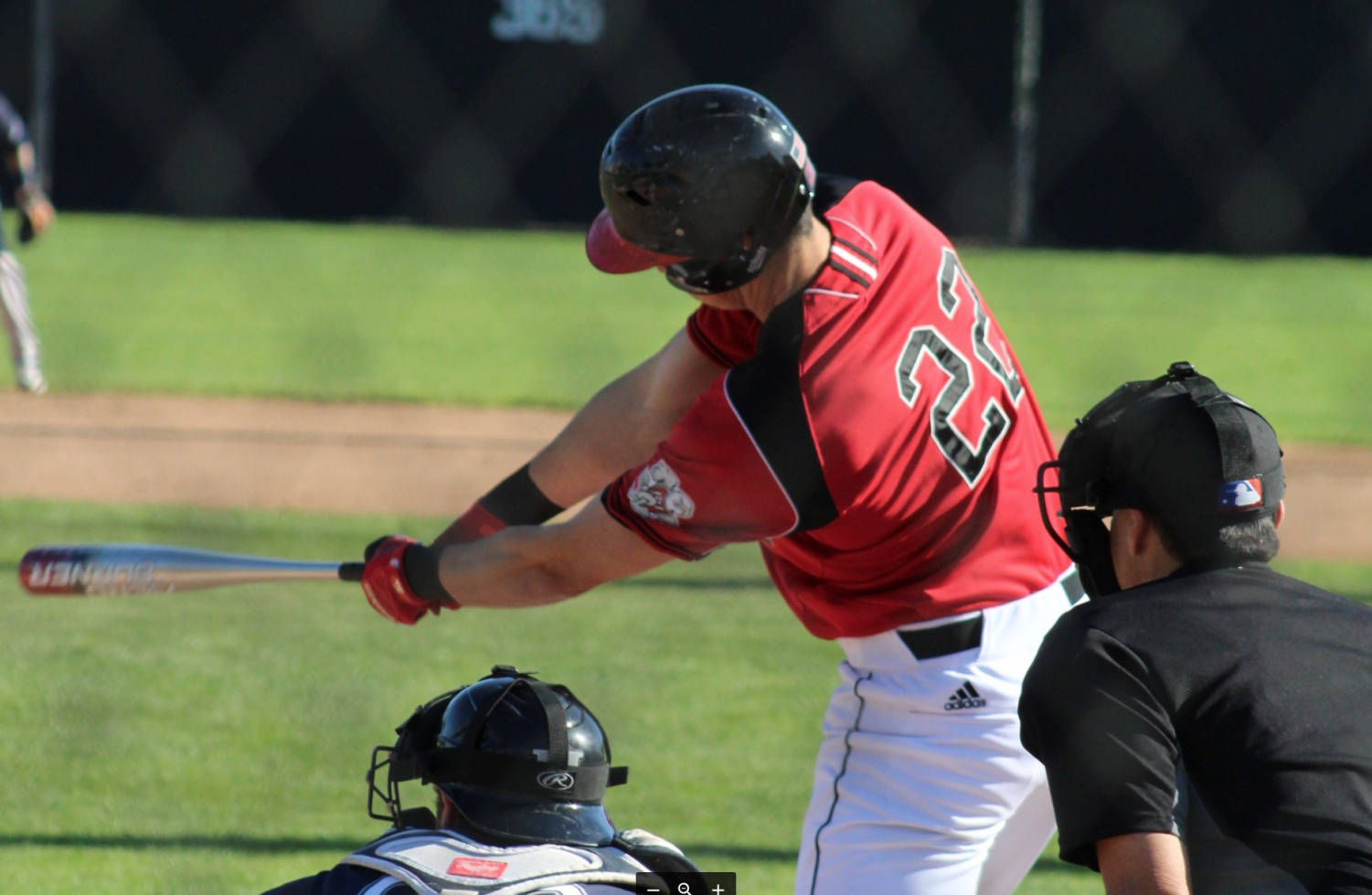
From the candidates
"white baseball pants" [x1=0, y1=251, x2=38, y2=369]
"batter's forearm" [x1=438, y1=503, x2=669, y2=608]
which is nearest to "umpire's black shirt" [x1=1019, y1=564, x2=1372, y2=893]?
"batter's forearm" [x1=438, y1=503, x2=669, y2=608]

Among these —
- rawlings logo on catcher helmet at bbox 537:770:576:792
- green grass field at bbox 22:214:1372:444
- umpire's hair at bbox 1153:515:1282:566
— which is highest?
umpire's hair at bbox 1153:515:1282:566

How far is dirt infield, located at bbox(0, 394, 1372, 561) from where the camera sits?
6922 millimetres

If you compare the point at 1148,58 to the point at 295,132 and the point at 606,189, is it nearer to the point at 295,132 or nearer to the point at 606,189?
the point at 295,132

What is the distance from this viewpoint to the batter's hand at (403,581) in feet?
7.74

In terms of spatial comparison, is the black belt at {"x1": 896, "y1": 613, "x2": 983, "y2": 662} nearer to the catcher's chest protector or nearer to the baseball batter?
the baseball batter

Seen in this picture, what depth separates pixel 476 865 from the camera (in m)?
1.68

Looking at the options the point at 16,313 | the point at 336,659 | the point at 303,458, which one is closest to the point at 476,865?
the point at 336,659

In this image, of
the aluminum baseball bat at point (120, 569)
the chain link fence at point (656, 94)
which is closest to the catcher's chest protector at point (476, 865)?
the aluminum baseball bat at point (120, 569)

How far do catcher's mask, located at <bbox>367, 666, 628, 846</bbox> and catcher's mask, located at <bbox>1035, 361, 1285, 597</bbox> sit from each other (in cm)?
68

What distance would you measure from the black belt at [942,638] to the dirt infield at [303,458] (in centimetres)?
459

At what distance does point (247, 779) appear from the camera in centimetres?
381

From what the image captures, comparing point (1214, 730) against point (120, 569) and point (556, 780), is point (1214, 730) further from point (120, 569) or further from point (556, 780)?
point (120, 569)

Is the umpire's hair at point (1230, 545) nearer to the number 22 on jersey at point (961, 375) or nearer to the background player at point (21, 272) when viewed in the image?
the number 22 on jersey at point (961, 375)

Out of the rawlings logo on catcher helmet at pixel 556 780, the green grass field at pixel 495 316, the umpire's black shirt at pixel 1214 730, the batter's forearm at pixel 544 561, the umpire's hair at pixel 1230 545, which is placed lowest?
the green grass field at pixel 495 316
